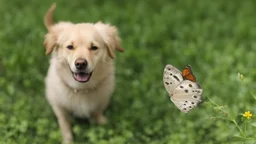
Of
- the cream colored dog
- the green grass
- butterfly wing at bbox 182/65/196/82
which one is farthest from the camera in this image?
the green grass

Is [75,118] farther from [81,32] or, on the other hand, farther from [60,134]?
[81,32]

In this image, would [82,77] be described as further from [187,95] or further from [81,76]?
[187,95]

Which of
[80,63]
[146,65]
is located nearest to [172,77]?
[80,63]

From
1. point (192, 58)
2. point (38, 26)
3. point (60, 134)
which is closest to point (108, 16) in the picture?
point (38, 26)

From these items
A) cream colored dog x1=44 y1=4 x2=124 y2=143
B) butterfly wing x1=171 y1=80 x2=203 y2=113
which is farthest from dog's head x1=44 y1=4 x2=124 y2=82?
butterfly wing x1=171 y1=80 x2=203 y2=113

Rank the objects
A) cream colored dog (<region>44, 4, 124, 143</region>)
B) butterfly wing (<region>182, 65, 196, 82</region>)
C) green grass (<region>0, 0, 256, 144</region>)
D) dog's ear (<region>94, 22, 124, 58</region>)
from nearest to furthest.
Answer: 1. butterfly wing (<region>182, 65, 196, 82</region>)
2. cream colored dog (<region>44, 4, 124, 143</region>)
3. dog's ear (<region>94, 22, 124, 58</region>)
4. green grass (<region>0, 0, 256, 144</region>)

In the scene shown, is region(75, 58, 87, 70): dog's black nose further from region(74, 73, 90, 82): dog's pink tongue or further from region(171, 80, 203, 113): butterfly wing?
region(171, 80, 203, 113): butterfly wing
